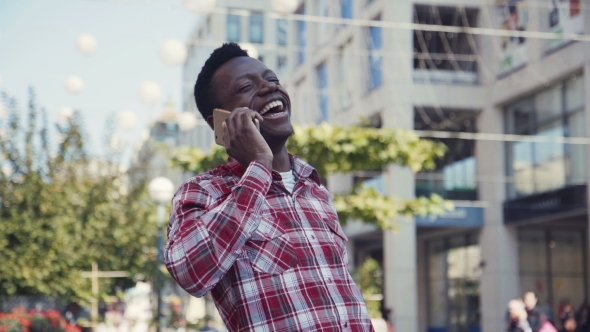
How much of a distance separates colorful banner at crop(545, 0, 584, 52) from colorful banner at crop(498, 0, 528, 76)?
3.81ft

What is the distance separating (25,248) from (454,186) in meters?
15.8

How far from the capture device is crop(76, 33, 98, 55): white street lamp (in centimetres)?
A: 1198

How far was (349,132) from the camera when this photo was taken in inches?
486

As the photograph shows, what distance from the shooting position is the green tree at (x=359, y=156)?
12.2m

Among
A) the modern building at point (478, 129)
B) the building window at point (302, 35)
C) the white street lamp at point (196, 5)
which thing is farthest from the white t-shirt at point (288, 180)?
the building window at point (302, 35)

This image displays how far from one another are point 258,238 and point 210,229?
0.15 meters

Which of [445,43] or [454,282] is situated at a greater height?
[445,43]

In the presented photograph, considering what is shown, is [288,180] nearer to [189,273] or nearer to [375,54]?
[189,273]

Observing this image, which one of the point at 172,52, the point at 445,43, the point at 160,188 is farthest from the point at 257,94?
the point at 445,43

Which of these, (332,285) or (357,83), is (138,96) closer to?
(332,285)

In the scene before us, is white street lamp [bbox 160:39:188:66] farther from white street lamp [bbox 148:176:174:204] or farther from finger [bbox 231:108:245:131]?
finger [bbox 231:108:245:131]

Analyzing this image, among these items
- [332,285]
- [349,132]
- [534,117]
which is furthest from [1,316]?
[534,117]

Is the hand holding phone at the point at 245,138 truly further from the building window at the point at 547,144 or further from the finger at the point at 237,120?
the building window at the point at 547,144

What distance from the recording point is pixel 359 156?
41.1 feet
